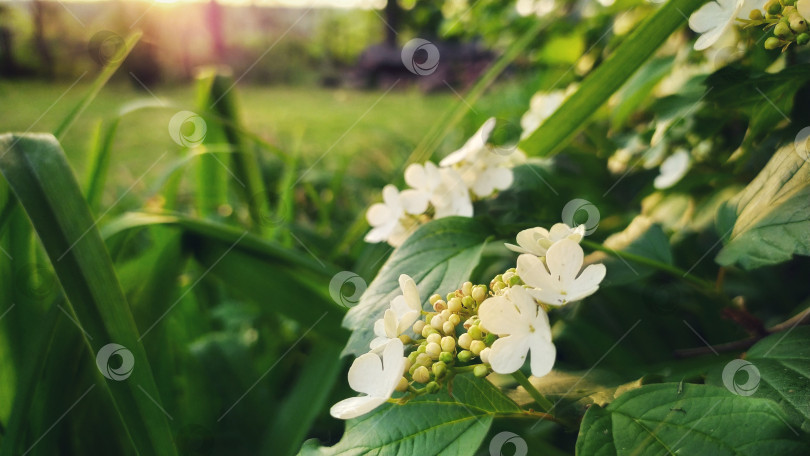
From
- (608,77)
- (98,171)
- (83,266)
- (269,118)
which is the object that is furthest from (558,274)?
(269,118)

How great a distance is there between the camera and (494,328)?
0.47m

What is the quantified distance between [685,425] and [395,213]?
1.51ft

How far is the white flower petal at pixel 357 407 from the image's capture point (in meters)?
0.47

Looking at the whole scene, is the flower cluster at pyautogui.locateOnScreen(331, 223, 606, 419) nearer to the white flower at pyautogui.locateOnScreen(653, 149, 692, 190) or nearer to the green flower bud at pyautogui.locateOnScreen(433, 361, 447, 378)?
the green flower bud at pyautogui.locateOnScreen(433, 361, 447, 378)

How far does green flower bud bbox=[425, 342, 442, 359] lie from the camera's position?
1.63 ft

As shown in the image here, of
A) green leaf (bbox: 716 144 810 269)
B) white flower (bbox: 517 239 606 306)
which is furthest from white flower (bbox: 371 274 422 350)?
green leaf (bbox: 716 144 810 269)

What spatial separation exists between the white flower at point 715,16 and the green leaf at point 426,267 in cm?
32

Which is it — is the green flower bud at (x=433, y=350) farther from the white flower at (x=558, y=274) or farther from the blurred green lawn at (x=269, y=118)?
the blurred green lawn at (x=269, y=118)

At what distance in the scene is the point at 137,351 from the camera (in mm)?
669

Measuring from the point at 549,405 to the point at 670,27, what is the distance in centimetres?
55

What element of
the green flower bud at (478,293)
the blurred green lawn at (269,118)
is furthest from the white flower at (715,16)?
the blurred green lawn at (269,118)

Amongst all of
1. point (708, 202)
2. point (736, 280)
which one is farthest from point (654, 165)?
point (736, 280)

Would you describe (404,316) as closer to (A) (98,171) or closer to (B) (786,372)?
(B) (786,372)

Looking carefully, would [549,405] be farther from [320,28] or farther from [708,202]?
[320,28]
